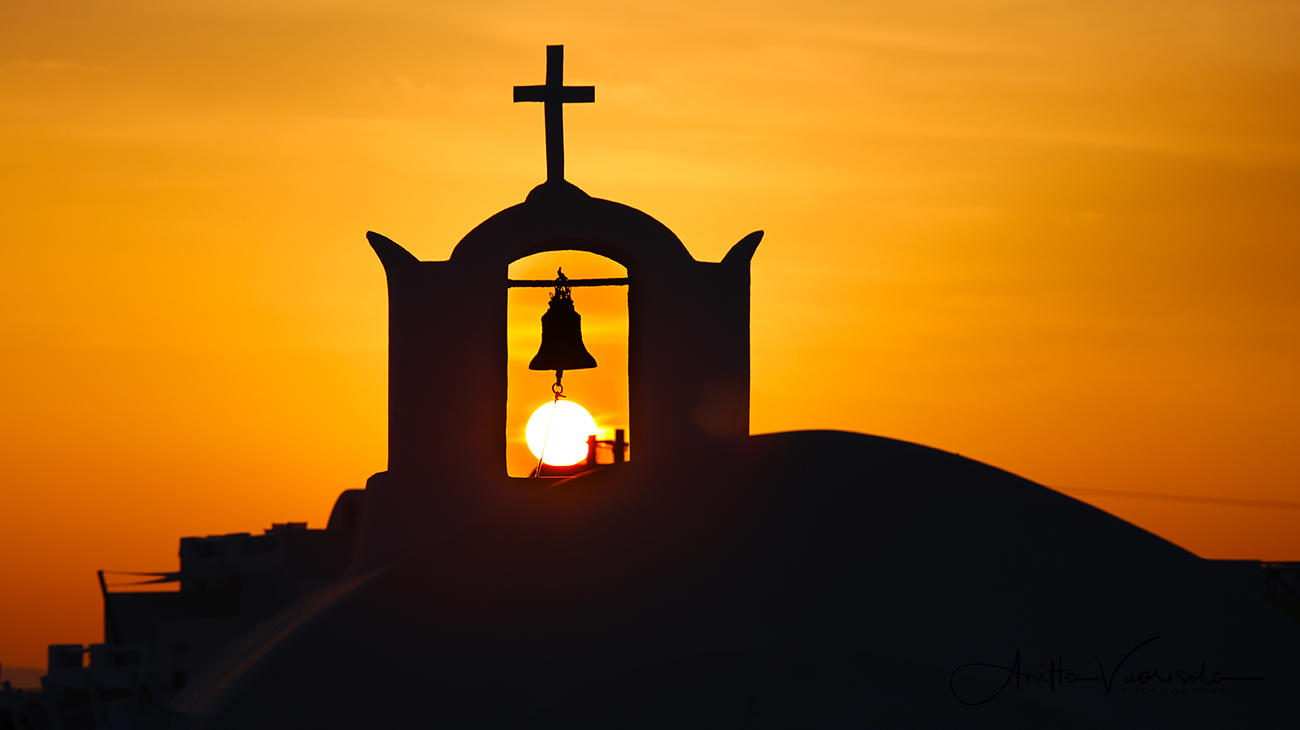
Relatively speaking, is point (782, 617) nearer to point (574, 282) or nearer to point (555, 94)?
point (574, 282)

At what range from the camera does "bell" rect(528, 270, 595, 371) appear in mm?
13523

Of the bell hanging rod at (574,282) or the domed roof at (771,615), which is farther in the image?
the bell hanging rod at (574,282)

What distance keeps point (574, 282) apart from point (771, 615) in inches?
166

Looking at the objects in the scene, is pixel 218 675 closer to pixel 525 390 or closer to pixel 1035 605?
pixel 525 390

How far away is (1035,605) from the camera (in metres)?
10.3

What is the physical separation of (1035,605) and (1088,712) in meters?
0.70

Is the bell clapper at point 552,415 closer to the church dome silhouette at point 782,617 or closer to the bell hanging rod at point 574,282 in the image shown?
the bell hanging rod at point 574,282

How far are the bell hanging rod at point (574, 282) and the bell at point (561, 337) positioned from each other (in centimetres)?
5

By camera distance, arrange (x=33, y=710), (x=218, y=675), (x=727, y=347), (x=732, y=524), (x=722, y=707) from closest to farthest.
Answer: (x=722, y=707) → (x=732, y=524) → (x=218, y=675) → (x=727, y=347) → (x=33, y=710)

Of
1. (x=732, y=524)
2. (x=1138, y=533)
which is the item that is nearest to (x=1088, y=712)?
(x=1138, y=533)
